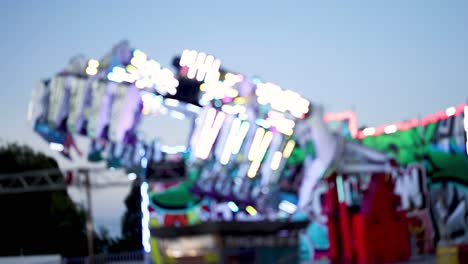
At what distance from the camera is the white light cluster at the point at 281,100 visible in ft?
92.1

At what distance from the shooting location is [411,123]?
3200 cm

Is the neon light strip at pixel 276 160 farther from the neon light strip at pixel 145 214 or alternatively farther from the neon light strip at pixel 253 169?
the neon light strip at pixel 145 214

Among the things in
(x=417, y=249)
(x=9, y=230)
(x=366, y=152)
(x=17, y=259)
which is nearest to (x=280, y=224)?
(x=366, y=152)

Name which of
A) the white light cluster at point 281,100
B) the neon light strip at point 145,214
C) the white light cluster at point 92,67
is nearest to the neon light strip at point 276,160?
the white light cluster at point 281,100

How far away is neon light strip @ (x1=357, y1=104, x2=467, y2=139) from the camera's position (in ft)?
99.6

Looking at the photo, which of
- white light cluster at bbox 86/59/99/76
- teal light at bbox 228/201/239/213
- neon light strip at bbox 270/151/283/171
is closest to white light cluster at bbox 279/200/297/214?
teal light at bbox 228/201/239/213

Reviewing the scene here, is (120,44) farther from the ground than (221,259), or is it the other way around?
(120,44)

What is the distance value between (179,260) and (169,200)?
1407cm

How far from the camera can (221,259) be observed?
19.3m

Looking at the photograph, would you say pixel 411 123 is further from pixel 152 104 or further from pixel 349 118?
pixel 152 104

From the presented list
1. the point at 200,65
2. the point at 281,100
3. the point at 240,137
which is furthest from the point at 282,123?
the point at 200,65

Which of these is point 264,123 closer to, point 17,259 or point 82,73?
point 82,73

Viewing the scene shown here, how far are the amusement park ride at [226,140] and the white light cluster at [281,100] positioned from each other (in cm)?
4

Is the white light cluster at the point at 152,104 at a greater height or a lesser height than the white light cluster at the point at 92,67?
lesser
